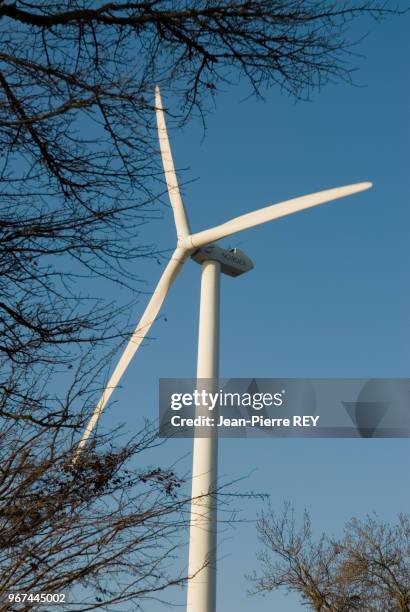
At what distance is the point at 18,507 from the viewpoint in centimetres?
651

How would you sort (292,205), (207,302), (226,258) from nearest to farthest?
1. (292,205)
2. (207,302)
3. (226,258)

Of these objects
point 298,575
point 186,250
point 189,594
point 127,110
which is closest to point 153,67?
point 127,110

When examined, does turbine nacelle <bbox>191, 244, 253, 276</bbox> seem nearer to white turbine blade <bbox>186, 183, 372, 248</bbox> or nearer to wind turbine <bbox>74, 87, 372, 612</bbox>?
wind turbine <bbox>74, 87, 372, 612</bbox>

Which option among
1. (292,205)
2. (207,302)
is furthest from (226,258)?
(292,205)

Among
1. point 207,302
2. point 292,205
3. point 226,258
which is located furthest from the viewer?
point 226,258

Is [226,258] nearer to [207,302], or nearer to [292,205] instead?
[207,302]

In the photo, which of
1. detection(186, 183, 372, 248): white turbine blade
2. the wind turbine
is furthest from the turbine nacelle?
detection(186, 183, 372, 248): white turbine blade

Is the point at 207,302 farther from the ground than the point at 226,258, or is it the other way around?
the point at 226,258

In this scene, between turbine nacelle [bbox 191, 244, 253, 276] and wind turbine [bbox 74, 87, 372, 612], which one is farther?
turbine nacelle [bbox 191, 244, 253, 276]

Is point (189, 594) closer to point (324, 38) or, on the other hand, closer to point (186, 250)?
point (186, 250)

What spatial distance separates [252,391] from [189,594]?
512 cm

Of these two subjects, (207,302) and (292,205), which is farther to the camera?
(207,302)

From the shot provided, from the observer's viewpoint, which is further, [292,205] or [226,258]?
[226,258]

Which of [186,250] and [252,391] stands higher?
[186,250]
